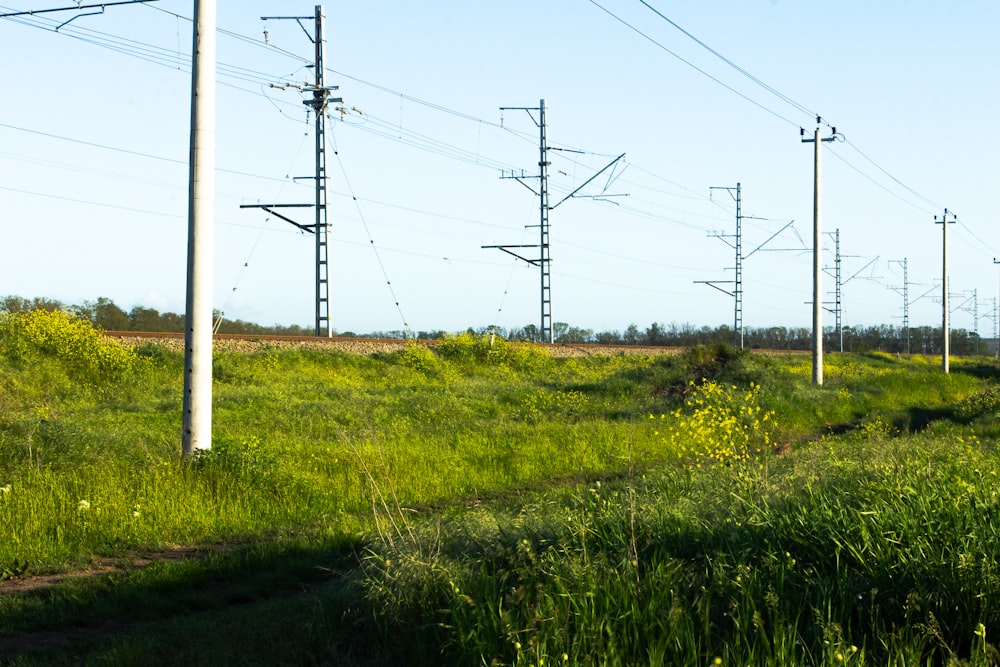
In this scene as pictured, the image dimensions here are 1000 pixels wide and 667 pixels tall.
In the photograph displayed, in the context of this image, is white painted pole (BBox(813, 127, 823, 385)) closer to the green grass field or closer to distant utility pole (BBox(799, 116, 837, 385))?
distant utility pole (BBox(799, 116, 837, 385))

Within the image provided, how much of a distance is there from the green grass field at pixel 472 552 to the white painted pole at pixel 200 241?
0.53 meters

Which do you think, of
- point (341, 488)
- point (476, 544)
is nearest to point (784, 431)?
point (341, 488)

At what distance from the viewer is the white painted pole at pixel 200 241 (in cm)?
991

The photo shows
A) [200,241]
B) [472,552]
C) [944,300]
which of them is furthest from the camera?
[944,300]

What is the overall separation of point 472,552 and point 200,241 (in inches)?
230

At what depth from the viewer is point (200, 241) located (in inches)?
393

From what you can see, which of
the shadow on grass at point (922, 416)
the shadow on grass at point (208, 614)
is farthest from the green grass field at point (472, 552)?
the shadow on grass at point (922, 416)

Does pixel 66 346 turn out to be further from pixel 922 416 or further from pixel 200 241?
pixel 922 416

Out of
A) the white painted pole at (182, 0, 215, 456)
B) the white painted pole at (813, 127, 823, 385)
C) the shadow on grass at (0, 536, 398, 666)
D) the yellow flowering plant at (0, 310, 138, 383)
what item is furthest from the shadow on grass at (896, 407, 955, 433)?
the yellow flowering plant at (0, 310, 138, 383)

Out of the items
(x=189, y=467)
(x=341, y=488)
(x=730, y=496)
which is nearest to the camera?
(x=730, y=496)

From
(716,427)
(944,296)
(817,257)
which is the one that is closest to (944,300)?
(944,296)

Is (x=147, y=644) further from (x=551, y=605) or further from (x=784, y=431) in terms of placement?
(x=784, y=431)

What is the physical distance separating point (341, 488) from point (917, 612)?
7.00 meters

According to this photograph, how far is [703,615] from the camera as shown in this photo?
176 inches
